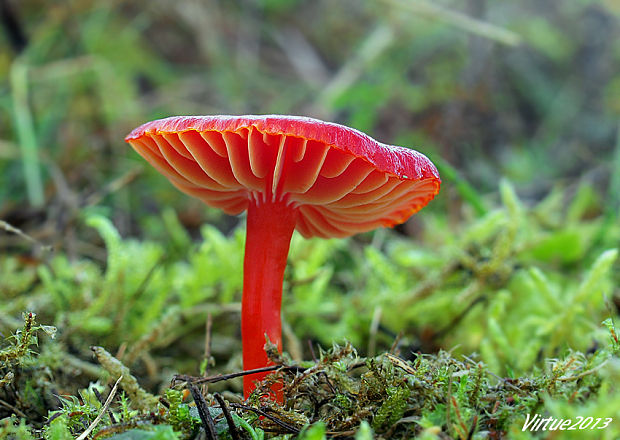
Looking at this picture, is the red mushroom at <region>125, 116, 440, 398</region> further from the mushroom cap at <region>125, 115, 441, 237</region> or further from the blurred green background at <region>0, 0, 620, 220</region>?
the blurred green background at <region>0, 0, 620, 220</region>

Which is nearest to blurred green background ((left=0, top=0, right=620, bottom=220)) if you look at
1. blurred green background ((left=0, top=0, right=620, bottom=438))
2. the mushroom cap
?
blurred green background ((left=0, top=0, right=620, bottom=438))

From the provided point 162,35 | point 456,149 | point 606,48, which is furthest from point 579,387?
point 162,35

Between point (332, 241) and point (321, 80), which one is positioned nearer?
point (332, 241)

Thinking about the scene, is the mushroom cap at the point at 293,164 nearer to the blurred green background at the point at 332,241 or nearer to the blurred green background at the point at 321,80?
the blurred green background at the point at 332,241

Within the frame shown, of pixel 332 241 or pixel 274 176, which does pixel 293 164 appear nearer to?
pixel 274 176

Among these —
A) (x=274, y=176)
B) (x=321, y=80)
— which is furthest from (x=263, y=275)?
(x=321, y=80)

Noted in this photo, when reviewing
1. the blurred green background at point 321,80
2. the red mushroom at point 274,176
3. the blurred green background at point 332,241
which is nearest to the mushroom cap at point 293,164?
the red mushroom at point 274,176

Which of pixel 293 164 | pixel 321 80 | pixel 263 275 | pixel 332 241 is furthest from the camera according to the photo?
pixel 321 80
